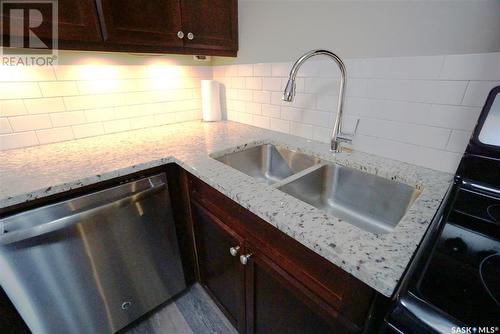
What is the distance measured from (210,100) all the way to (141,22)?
0.62 m

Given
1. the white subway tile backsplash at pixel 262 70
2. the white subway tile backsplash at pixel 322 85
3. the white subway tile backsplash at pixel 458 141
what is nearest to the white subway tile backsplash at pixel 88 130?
the white subway tile backsplash at pixel 262 70

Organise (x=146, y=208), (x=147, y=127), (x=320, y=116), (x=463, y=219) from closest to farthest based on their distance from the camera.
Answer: (x=463, y=219) → (x=146, y=208) → (x=320, y=116) → (x=147, y=127)

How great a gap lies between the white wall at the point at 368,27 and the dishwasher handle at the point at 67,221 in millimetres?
972

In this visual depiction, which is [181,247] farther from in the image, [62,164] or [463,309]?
[463,309]

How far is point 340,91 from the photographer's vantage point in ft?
2.97

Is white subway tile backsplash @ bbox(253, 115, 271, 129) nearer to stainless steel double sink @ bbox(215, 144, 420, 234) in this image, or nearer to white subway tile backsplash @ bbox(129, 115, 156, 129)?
stainless steel double sink @ bbox(215, 144, 420, 234)

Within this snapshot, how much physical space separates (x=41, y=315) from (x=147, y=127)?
3.49 ft

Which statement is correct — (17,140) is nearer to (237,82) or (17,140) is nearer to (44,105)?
(44,105)

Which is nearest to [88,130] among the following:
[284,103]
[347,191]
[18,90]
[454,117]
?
[18,90]

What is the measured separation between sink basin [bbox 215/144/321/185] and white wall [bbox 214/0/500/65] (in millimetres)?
490

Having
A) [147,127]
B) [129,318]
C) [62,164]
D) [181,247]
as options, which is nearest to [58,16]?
[62,164]

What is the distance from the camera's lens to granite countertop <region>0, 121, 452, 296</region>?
471mm

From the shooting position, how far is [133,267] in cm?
104

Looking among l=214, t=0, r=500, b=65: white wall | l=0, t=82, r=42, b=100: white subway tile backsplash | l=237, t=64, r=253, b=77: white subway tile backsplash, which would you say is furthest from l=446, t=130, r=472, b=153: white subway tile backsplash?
l=0, t=82, r=42, b=100: white subway tile backsplash
